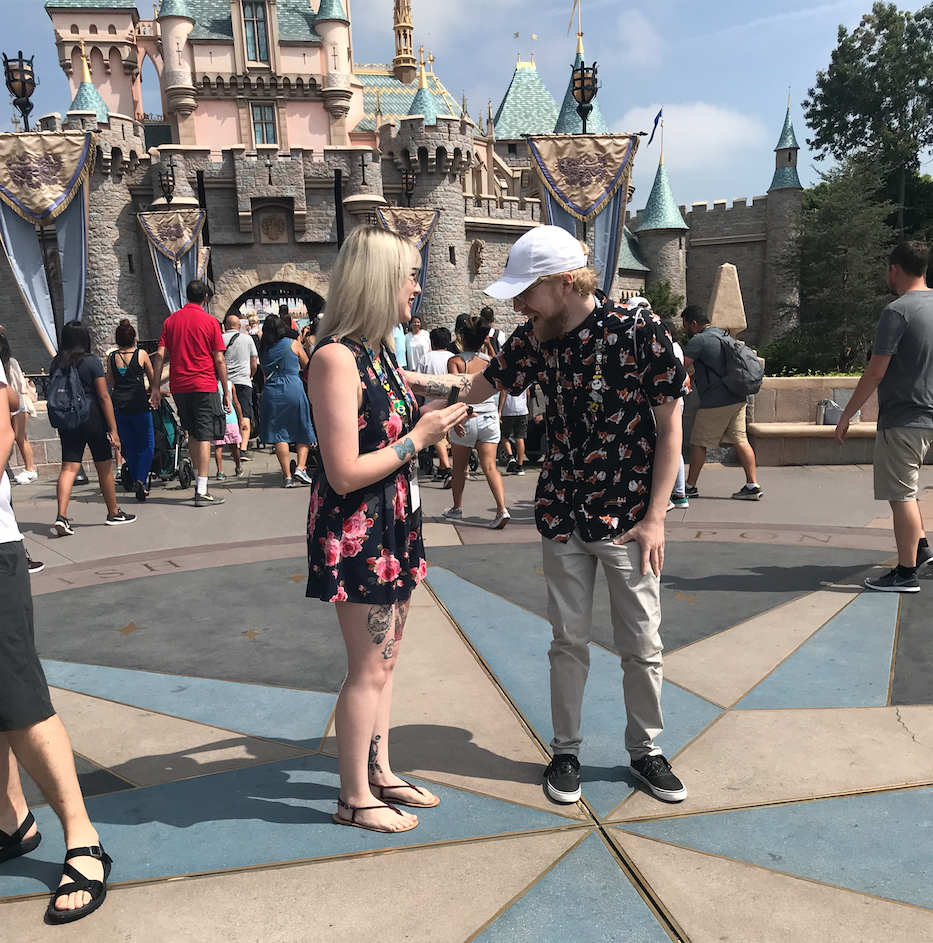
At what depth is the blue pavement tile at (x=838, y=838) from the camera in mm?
2113

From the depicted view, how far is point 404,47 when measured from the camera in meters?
49.2

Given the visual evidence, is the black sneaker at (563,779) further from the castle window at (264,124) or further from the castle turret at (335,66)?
the castle window at (264,124)

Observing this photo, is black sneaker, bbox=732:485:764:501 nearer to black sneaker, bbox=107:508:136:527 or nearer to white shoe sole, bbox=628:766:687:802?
white shoe sole, bbox=628:766:687:802

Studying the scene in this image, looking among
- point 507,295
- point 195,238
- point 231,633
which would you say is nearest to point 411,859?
point 507,295

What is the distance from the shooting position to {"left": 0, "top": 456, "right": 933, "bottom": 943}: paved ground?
204 cm

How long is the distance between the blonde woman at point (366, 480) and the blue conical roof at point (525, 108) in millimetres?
45966

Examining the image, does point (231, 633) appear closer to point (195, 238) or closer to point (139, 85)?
point (195, 238)

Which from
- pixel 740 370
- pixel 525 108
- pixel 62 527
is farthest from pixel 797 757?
pixel 525 108

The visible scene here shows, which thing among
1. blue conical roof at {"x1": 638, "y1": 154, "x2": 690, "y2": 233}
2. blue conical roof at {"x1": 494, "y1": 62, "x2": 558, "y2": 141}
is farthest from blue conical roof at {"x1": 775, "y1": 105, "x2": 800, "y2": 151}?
blue conical roof at {"x1": 494, "y1": 62, "x2": 558, "y2": 141}

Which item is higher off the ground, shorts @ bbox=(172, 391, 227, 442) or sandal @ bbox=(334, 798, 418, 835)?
shorts @ bbox=(172, 391, 227, 442)

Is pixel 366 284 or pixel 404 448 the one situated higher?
pixel 366 284

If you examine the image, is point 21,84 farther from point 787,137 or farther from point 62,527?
point 787,137

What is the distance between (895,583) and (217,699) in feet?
11.7

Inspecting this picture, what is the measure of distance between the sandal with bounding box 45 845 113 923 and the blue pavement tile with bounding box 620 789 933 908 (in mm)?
1467
